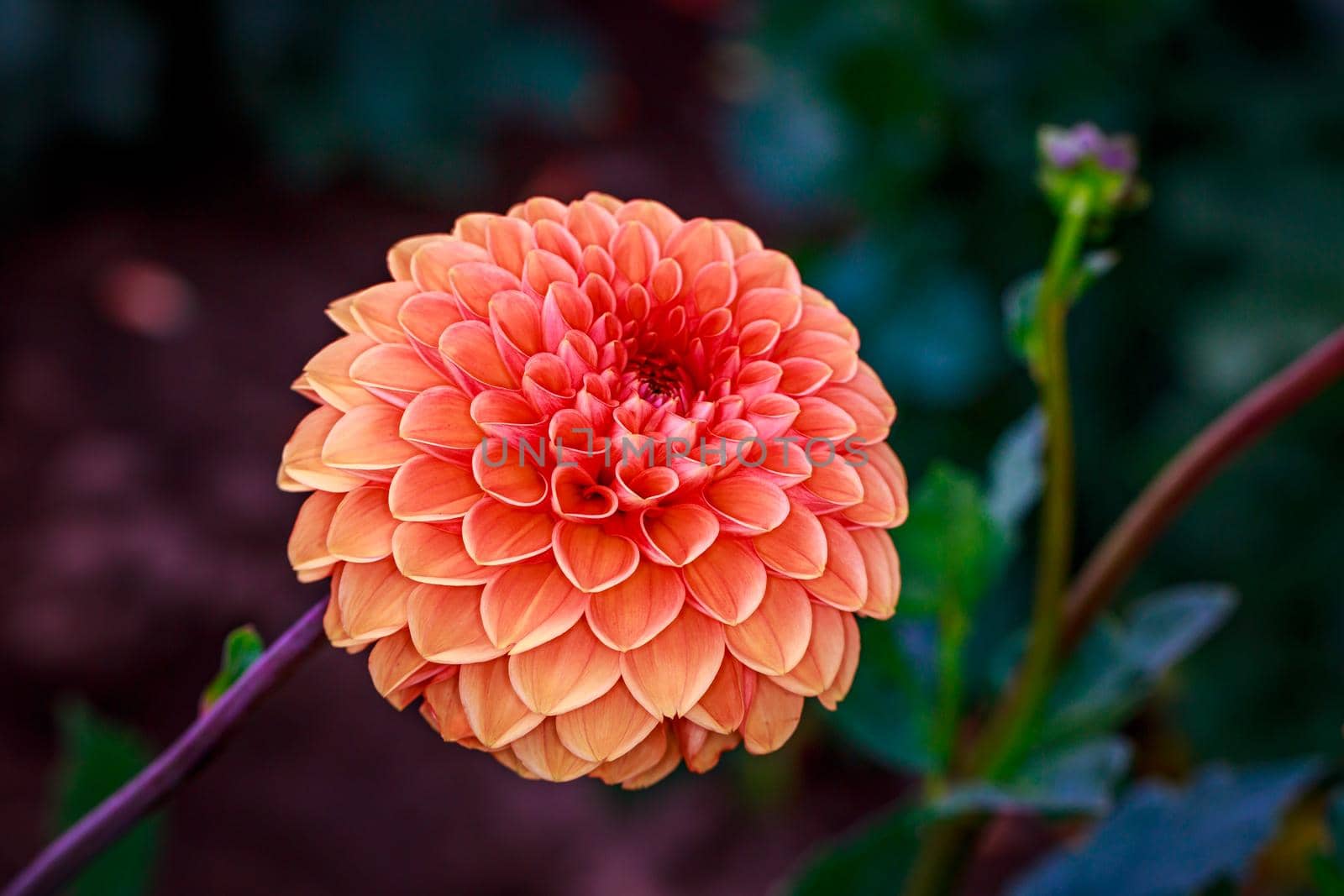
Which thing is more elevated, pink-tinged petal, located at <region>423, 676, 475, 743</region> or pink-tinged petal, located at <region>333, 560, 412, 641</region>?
pink-tinged petal, located at <region>333, 560, 412, 641</region>

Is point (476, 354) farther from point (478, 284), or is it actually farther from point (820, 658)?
point (820, 658)

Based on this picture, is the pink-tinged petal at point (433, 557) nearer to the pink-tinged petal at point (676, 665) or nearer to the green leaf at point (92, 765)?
the pink-tinged petal at point (676, 665)

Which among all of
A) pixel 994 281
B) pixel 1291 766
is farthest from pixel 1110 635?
pixel 994 281

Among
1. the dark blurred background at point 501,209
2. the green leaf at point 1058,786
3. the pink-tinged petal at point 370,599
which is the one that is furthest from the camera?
the dark blurred background at point 501,209

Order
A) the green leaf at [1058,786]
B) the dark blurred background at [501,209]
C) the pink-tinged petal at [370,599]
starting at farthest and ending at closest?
1. the dark blurred background at [501,209]
2. the green leaf at [1058,786]
3. the pink-tinged petal at [370,599]

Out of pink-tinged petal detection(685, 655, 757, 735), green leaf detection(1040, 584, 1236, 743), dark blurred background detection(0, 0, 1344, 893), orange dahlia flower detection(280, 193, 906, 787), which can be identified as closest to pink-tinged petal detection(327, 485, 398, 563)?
orange dahlia flower detection(280, 193, 906, 787)

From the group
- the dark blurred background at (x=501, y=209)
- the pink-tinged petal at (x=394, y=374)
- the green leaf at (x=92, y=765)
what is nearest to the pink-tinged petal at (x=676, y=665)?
the pink-tinged petal at (x=394, y=374)

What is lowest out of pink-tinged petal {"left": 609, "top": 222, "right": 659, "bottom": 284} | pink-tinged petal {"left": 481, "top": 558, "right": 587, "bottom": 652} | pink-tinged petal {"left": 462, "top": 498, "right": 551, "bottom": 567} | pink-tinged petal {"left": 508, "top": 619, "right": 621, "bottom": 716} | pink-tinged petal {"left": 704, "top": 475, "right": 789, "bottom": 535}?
pink-tinged petal {"left": 508, "top": 619, "right": 621, "bottom": 716}

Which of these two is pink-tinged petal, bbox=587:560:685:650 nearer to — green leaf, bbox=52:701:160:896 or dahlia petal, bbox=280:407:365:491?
dahlia petal, bbox=280:407:365:491
